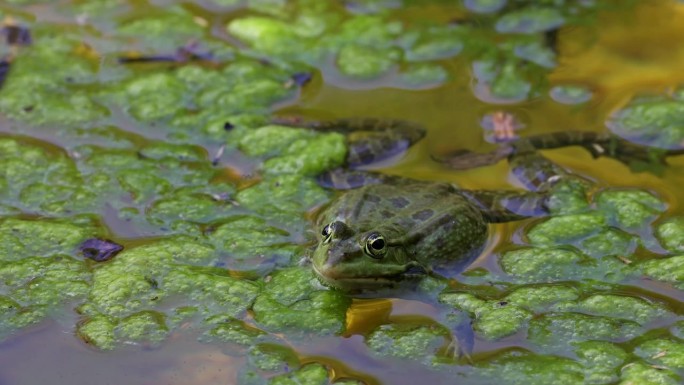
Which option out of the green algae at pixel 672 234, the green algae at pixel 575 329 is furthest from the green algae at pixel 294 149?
the green algae at pixel 672 234

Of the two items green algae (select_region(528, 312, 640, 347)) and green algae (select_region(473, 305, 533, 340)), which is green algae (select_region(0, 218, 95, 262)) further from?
green algae (select_region(528, 312, 640, 347))

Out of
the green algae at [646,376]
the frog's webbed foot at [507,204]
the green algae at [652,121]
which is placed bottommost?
the green algae at [646,376]

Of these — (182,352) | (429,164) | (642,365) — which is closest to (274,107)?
(429,164)

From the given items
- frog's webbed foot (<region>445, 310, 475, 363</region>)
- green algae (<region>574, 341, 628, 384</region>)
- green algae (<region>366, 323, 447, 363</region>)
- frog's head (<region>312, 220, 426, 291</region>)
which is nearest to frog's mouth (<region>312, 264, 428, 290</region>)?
frog's head (<region>312, 220, 426, 291</region>)

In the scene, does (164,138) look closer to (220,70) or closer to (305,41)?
(220,70)

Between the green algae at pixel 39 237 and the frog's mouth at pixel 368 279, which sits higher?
the frog's mouth at pixel 368 279

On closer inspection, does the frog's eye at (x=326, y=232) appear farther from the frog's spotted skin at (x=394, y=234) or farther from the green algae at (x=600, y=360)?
the green algae at (x=600, y=360)

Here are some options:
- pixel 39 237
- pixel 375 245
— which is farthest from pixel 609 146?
pixel 39 237

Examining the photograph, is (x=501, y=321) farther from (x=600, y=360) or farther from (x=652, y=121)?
(x=652, y=121)

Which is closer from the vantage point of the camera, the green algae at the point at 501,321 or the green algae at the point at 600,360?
the green algae at the point at 600,360

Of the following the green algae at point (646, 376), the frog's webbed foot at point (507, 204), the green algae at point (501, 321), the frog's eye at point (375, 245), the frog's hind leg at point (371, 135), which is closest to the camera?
the green algae at point (646, 376)
